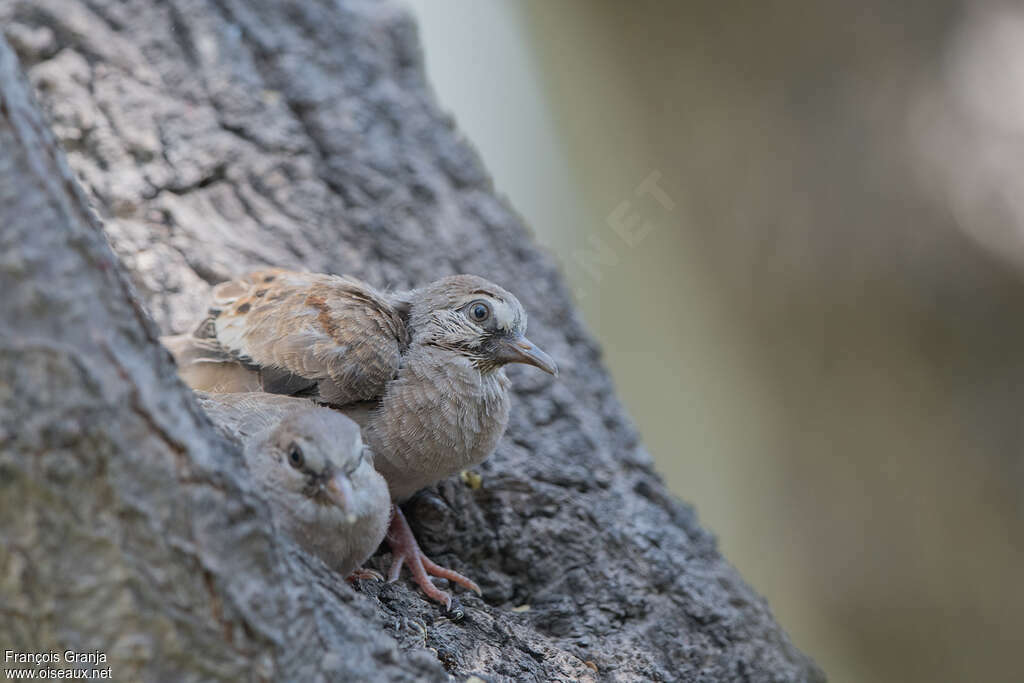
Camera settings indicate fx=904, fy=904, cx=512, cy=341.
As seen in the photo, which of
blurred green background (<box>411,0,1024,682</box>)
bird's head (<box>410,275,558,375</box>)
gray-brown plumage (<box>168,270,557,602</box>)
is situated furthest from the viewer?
blurred green background (<box>411,0,1024,682</box>)

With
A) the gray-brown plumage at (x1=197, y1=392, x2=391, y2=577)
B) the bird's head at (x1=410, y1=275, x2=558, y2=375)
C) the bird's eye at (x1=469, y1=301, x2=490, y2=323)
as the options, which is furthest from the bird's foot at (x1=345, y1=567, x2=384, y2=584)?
the bird's eye at (x1=469, y1=301, x2=490, y2=323)

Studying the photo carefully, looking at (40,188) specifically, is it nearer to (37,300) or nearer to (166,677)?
(37,300)

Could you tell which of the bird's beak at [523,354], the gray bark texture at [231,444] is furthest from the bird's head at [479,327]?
the gray bark texture at [231,444]

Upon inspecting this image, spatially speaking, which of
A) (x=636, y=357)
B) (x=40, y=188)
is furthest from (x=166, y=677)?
(x=636, y=357)

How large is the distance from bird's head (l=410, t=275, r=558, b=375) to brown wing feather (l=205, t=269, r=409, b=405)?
0.37ft

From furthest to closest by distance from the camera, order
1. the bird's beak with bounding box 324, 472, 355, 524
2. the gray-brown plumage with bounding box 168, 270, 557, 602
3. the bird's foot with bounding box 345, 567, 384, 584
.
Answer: the gray-brown plumage with bounding box 168, 270, 557, 602, the bird's foot with bounding box 345, 567, 384, 584, the bird's beak with bounding box 324, 472, 355, 524

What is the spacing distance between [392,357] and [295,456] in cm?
73

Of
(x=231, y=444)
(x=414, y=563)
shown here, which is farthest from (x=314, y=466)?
(x=414, y=563)

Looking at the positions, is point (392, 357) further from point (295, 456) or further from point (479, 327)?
point (295, 456)

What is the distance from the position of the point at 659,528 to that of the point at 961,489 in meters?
4.06

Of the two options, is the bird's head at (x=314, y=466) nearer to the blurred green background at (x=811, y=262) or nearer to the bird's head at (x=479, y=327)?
the bird's head at (x=479, y=327)

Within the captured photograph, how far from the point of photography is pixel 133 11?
4328 mm

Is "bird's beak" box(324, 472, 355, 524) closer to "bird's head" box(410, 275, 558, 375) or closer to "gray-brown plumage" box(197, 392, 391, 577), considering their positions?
"gray-brown plumage" box(197, 392, 391, 577)

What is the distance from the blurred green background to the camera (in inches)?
236
